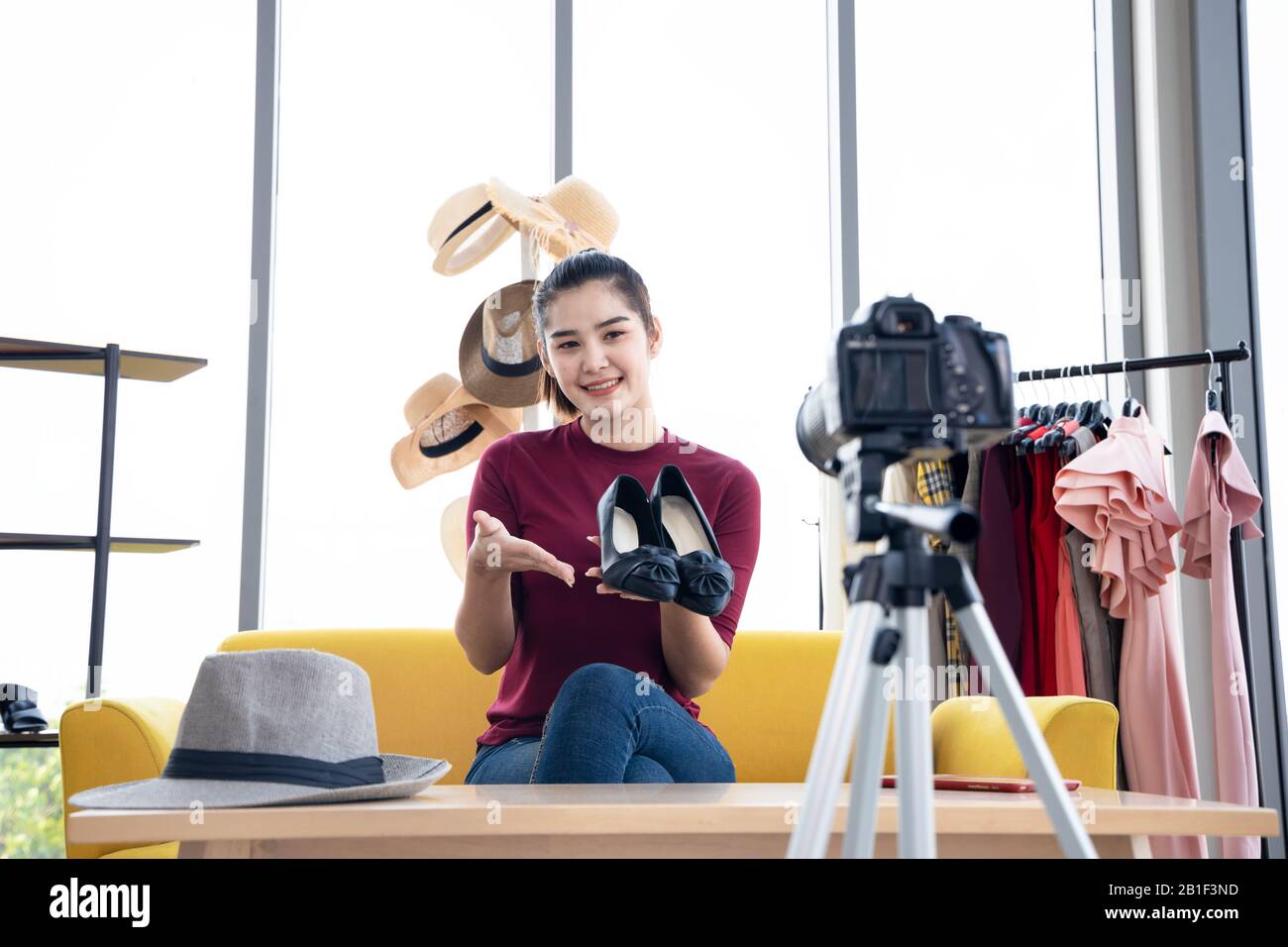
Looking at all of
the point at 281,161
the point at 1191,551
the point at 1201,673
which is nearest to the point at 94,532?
the point at 281,161

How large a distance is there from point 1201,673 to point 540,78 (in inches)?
105

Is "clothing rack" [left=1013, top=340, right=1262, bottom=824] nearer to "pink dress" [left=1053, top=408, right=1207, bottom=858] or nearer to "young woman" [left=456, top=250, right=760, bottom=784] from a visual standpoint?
"pink dress" [left=1053, top=408, right=1207, bottom=858]

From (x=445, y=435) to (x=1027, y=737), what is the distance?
7.83 feet

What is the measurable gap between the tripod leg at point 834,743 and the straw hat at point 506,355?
84.7 inches


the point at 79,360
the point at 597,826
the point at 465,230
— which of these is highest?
the point at 465,230

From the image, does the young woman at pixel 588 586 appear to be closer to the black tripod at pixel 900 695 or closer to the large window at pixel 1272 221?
the black tripod at pixel 900 695

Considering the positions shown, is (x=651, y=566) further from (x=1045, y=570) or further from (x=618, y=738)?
(x=1045, y=570)

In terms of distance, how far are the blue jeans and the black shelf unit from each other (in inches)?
70.6

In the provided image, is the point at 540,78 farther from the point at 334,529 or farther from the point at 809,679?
the point at 809,679

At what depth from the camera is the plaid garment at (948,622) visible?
258 cm

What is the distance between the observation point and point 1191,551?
2463mm

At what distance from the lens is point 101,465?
279 centimetres

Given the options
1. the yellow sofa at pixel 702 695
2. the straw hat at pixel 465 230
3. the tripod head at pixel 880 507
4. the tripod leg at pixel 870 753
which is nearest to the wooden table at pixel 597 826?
the tripod leg at pixel 870 753

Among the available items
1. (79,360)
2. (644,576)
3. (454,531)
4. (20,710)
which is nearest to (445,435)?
(454,531)
